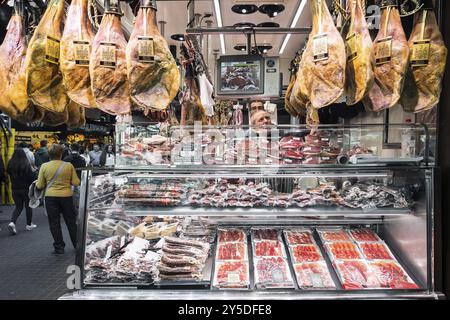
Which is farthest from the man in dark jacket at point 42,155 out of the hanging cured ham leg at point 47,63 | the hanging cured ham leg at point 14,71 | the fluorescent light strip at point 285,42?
the hanging cured ham leg at point 47,63

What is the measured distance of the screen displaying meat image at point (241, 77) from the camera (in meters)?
3.00

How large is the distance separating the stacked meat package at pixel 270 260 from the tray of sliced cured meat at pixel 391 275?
618mm

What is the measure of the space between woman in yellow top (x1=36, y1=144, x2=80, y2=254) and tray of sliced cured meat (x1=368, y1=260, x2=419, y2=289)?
493cm

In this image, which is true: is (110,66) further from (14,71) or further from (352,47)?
(352,47)

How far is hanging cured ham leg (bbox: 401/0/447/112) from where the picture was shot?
76.9 inches

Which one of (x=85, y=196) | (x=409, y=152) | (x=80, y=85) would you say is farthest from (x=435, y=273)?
(x=80, y=85)

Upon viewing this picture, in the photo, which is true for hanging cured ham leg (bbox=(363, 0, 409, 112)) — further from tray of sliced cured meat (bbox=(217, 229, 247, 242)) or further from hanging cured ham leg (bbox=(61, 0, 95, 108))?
hanging cured ham leg (bbox=(61, 0, 95, 108))

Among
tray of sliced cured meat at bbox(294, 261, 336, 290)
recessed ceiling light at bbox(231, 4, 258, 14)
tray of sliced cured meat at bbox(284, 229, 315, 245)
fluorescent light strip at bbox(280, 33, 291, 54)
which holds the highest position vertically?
fluorescent light strip at bbox(280, 33, 291, 54)

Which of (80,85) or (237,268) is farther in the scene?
(237,268)

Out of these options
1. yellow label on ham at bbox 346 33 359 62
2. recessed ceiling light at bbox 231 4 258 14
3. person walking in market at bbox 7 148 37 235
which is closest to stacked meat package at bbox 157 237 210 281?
yellow label on ham at bbox 346 33 359 62

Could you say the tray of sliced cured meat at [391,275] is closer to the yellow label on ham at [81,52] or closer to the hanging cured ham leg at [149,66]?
the hanging cured ham leg at [149,66]

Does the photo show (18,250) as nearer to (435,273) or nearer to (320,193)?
(320,193)
